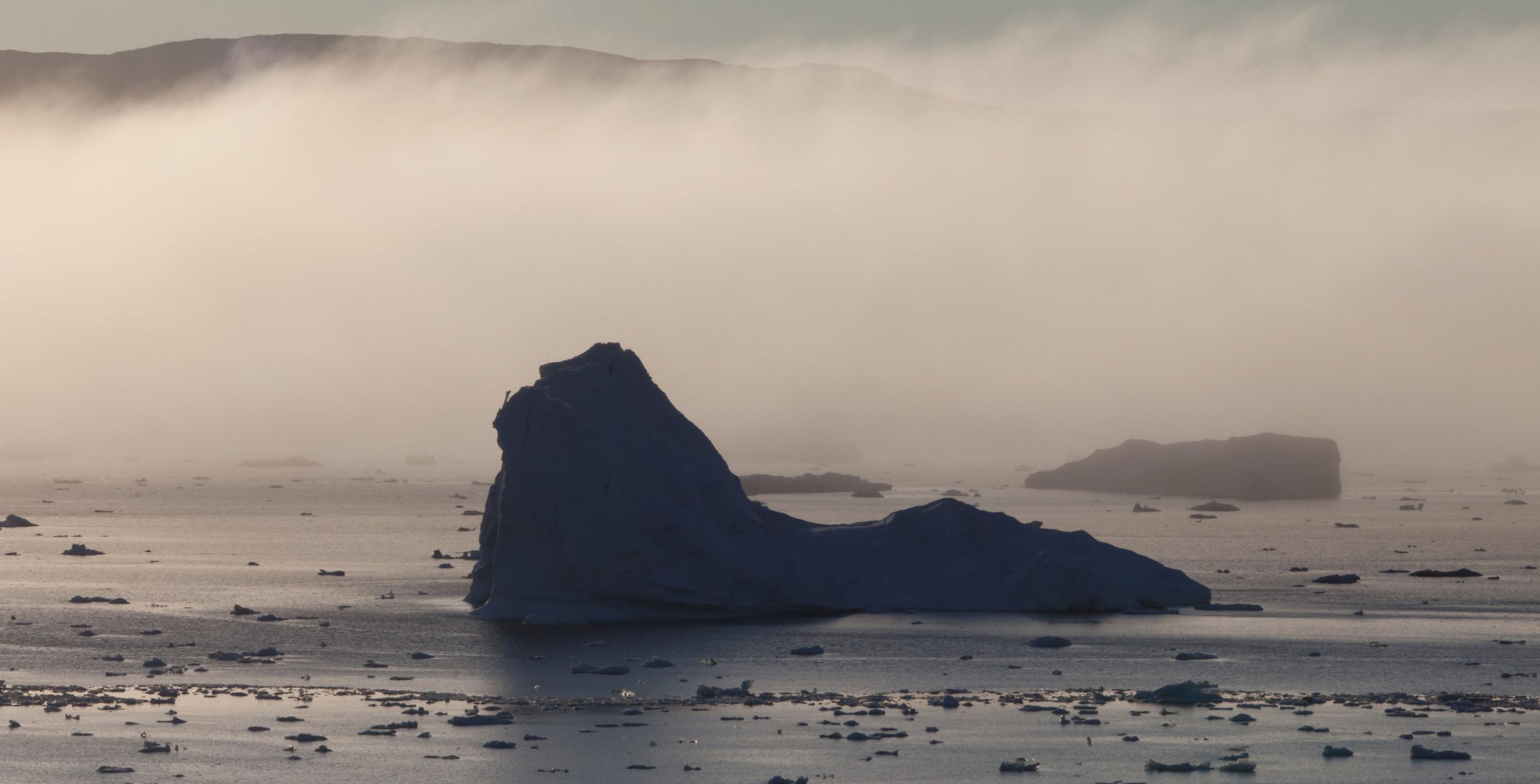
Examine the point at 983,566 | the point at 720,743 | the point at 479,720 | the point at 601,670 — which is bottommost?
the point at 720,743

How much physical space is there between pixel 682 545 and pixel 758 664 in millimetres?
8974

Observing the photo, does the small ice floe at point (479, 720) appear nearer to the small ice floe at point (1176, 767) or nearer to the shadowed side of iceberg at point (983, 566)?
the small ice floe at point (1176, 767)

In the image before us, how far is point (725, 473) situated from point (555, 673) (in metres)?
14.2

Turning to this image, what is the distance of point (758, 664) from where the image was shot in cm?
3291

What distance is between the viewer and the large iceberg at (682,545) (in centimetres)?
4075

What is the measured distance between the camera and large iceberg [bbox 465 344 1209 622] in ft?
134

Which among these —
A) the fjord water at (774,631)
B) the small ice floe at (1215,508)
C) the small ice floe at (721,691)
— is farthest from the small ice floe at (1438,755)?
the small ice floe at (1215,508)

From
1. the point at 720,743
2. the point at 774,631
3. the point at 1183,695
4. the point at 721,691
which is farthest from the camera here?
the point at 774,631

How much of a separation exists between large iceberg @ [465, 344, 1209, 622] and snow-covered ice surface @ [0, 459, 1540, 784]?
4.24 ft

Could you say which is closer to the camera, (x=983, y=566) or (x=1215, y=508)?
(x=983, y=566)

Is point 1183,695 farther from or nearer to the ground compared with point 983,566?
nearer to the ground

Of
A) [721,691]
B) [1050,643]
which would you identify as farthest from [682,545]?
[721,691]

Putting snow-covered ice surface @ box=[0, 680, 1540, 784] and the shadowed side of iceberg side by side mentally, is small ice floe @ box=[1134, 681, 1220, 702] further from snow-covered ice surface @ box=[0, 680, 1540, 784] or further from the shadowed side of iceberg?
the shadowed side of iceberg

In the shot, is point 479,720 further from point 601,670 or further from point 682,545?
point 682,545
